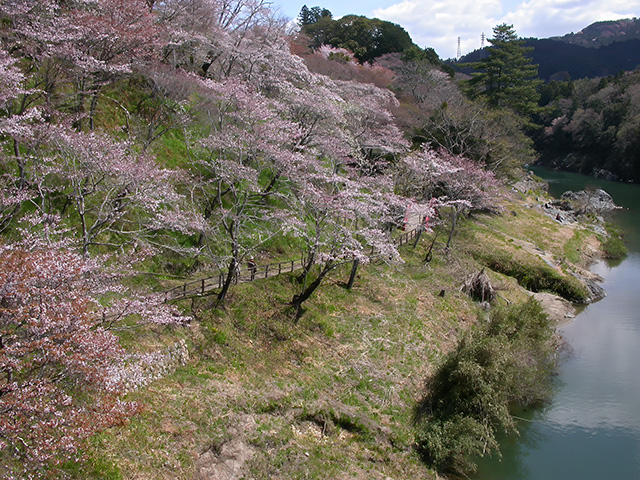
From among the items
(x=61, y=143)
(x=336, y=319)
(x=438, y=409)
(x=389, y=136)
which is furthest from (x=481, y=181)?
(x=61, y=143)

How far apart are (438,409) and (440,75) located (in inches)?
1837

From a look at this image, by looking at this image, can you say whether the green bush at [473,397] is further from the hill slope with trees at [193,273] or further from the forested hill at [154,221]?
the forested hill at [154,221]

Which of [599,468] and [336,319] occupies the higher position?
[336,319]

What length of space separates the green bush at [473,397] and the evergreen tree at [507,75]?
3781 cm

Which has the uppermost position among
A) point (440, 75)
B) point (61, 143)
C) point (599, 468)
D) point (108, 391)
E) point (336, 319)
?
point (440, 75)

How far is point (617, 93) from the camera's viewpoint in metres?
76.2

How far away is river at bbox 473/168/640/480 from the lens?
14227 millimetres

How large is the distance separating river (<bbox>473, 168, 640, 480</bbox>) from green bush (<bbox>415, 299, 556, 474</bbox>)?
0.82 metres

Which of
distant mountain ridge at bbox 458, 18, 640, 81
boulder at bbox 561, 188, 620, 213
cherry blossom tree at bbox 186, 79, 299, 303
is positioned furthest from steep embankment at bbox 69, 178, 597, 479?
distant mountain ridge at bbox 458, 18, 640, 81

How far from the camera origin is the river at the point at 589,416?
1423cm

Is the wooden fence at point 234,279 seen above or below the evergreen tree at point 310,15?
below

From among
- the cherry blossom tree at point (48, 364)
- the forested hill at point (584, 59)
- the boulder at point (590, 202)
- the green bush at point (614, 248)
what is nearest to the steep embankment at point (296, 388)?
the cherry blossom tree at point (48, 364)

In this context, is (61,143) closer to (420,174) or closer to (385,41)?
(420,174)

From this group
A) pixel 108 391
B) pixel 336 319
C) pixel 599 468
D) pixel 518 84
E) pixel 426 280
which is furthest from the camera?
pixel 518 84
